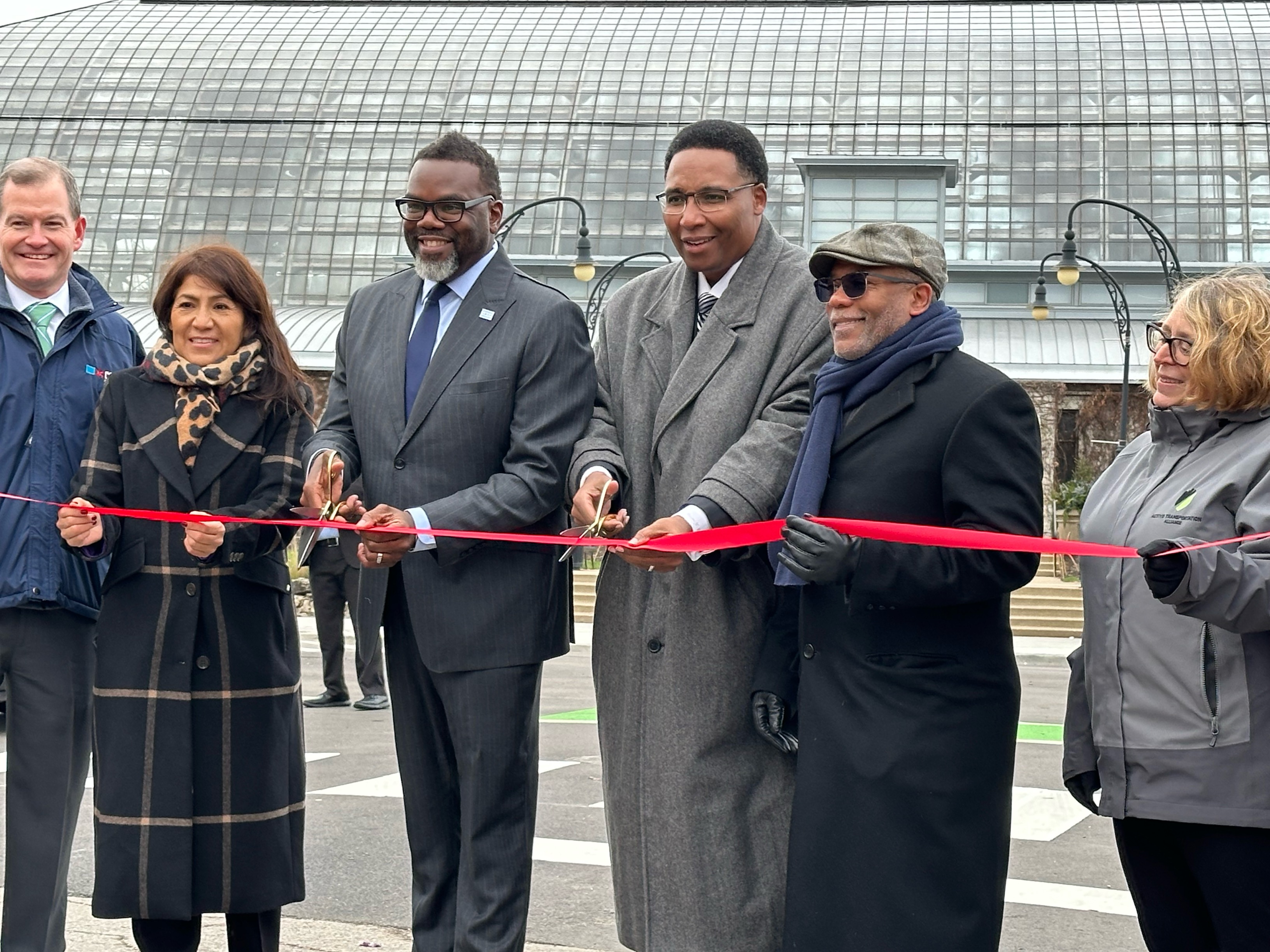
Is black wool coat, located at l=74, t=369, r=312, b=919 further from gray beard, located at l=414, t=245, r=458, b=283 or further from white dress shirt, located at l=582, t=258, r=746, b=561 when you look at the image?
white dress shirt, located at l=582, t=258, r=746, b=561

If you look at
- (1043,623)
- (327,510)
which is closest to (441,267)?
(327,510)

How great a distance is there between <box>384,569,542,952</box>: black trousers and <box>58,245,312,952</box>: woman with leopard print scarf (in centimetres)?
42

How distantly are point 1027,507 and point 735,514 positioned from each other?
0.81 metres

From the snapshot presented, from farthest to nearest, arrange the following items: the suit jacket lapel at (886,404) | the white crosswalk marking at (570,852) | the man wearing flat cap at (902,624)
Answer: the white crosswalk marking at (570,852) < the suit jacket lapel at (886,404) < the man wearing flat cap at (902,624)

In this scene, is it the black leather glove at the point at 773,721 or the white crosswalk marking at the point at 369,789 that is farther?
the white crosswalk marking at the point at 369,789

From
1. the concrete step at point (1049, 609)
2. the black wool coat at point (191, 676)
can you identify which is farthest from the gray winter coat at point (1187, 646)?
the concrete step at point (1049, 609)

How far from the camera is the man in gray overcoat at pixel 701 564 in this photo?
4.48 metres

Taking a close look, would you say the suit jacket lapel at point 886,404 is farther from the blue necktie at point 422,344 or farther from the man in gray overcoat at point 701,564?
the blue necktie at point 422,344

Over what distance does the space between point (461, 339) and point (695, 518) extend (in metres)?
1.02

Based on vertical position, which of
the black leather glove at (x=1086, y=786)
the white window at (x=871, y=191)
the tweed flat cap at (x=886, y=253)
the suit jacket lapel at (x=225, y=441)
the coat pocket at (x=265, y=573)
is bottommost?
the black leather glove at (x=1086, y=786)

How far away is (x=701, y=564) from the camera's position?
4.59 metres

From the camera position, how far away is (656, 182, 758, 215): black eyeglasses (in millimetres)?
4699

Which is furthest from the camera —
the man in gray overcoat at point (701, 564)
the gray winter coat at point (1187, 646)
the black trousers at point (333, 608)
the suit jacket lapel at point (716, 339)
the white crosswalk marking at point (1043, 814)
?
the black trousers at point (333, 608)

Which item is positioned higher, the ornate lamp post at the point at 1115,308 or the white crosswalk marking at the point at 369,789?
the ornate lamp post at the point at 1115,308
